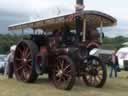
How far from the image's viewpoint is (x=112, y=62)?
22906 mm

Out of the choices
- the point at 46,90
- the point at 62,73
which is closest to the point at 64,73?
the point at 62,73

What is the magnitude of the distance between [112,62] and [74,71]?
10474 mm

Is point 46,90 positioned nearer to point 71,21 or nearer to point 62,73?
point 62,73

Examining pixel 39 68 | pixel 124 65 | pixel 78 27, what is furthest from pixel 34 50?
pixel 124 65

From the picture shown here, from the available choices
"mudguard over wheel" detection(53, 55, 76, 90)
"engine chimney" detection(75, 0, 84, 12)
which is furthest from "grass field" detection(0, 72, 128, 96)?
"engine chimney" detection(75, 0, 84, 12)

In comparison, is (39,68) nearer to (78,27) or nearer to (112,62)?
(78,27)

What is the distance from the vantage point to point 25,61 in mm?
15055

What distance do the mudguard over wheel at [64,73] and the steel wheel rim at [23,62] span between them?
1426mm

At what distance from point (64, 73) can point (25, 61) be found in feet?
7.57

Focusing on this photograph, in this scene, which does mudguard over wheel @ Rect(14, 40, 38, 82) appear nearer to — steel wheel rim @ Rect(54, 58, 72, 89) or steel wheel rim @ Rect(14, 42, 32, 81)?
steel wheel rim @ Rect(14, 42, 32, 81)

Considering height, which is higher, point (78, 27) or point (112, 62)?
point (78, 27)

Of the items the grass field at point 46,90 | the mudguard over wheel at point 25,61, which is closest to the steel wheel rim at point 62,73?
the grass field at point 46,90

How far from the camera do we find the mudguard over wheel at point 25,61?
14500mm

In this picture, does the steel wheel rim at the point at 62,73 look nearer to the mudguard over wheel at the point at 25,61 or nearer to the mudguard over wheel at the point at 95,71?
the mudguard over wheel at the point at 95,71
